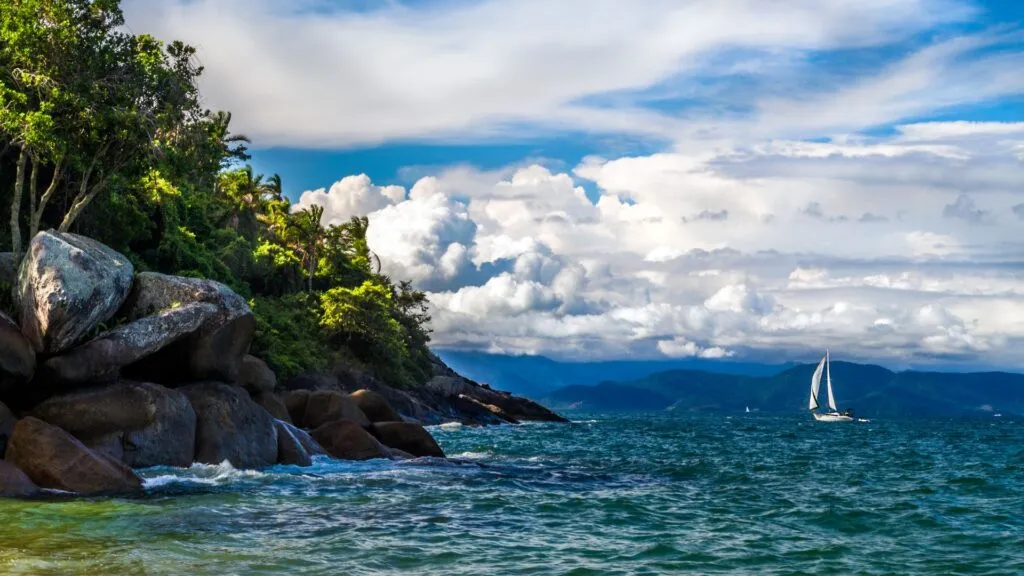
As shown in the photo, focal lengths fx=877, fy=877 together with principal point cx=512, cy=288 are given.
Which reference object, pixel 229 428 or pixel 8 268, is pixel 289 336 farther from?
pixel 229 428

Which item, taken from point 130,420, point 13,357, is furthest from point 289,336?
point 13,357

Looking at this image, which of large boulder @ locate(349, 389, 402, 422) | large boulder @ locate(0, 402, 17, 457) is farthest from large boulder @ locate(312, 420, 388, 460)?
large boulder @ locate(0, 402, 17, 457)

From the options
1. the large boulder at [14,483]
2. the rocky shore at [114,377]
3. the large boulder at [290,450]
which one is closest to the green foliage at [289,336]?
the large boulder at [290,450]

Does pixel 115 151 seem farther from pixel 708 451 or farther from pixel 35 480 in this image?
pixel 708 451

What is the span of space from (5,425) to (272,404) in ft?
42.7

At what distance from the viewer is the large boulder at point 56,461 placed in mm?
22391

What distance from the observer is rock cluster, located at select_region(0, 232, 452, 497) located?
23.0m

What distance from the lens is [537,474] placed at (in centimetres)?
3422

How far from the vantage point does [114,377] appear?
27.4 metres

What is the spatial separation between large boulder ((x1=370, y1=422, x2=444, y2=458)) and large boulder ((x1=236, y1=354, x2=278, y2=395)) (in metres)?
5.85

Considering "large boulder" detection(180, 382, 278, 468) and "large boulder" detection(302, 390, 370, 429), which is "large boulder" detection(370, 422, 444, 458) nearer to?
"large boulder" detection(302, 390, 370, 429)

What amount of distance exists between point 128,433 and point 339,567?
13.4 m

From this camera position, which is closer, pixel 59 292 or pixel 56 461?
pixel 56 461

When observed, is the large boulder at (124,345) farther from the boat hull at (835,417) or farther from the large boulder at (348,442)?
the boat hull at (835,417)
